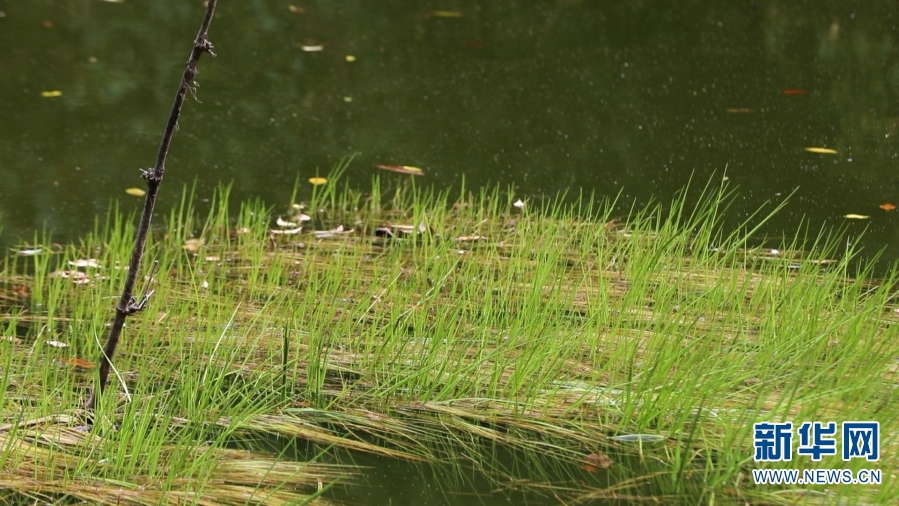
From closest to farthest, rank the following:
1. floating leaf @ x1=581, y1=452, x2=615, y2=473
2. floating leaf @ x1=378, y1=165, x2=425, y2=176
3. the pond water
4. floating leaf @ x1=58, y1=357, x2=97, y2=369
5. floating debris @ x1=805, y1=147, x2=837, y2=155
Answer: floating leaf @ x1=581, y1=452, x2=615, y2=473 → floating leaf @ x1=58, y1=357, x2=97, y2=369 → the pond water → floating leaf @ x1=378, y1=165, x2=425, y2=176 → floating debris @ x1=805, y1=147, x2=837, y2=155

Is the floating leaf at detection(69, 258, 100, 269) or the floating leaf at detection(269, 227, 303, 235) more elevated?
the floating leaf at detection(269, 227, 303, 235)

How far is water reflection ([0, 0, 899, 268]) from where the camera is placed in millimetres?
4320

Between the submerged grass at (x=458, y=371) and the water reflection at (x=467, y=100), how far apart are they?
87 cm

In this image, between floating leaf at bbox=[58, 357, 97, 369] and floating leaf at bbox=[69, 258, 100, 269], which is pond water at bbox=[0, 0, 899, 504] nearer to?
floating leaf at bbox=[69, 258, 100, 269]

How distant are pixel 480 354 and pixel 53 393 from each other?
93cm

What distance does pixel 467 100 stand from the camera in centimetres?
538

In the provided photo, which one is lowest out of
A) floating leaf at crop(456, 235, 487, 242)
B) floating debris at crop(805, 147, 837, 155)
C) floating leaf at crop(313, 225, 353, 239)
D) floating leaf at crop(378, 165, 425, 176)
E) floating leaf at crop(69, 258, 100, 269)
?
floating leaf at crop(69, 258, 100, 269)

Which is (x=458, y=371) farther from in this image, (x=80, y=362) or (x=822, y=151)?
(x=822, y=151)

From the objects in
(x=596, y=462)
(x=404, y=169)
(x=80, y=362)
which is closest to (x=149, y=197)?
(x=80, y=362)

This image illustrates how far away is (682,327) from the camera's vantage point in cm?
280

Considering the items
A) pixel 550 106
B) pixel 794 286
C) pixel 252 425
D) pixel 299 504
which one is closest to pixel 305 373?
pixel 252 425

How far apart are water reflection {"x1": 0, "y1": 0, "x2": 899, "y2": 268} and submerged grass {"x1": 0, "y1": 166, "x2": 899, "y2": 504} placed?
869 mm

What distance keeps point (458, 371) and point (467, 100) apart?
2.97 m

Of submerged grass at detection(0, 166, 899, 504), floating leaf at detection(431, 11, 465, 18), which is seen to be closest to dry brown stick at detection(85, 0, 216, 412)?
submerged grass at detection(0, 166, 899, 504)
